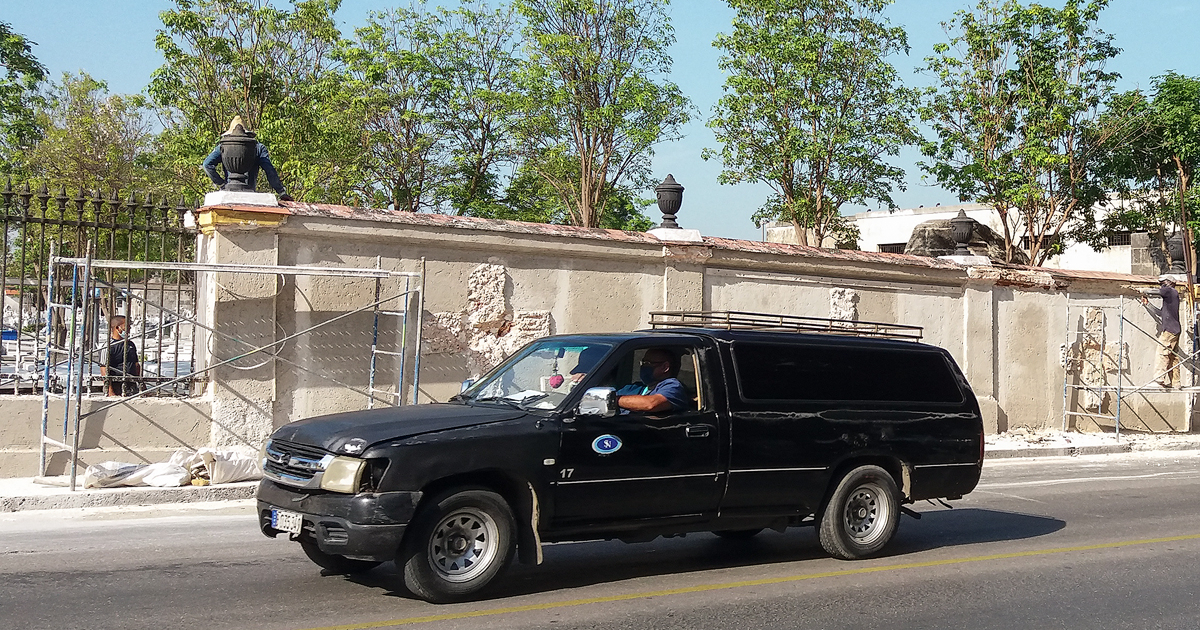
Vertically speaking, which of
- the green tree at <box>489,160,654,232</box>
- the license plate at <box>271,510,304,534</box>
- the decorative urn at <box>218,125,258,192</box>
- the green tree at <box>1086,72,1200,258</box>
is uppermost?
the green tree at <box>1086,72,1200,258</box>

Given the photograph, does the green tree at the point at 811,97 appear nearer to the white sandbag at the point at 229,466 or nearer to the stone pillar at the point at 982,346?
the stone pillar at the point at 982,346

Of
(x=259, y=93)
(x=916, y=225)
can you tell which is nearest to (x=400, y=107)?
(x=259, y=93)

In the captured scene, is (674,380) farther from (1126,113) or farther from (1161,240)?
(1161,240)

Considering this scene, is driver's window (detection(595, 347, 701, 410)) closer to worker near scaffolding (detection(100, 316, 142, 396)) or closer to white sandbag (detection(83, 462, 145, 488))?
white sandbag (detection(83, 462, 145, 488))

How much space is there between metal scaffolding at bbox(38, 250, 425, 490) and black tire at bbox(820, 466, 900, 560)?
6.09 metres

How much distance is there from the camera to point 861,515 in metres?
Answer: 8.56

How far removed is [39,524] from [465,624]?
17.8ft

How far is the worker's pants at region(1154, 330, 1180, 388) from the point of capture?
21891mm

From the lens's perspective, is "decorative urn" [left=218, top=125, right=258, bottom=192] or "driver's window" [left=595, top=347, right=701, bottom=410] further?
"decorative urn" [left=218, top=125, right=258, bottom=192]

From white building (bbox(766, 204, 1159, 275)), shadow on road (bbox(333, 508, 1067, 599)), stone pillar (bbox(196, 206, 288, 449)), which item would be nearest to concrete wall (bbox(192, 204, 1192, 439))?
stone pillar (bbox(196, 206, 288, 449))

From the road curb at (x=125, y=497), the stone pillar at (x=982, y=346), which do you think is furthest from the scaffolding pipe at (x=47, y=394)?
the stone pillar at (x=982, y=346)

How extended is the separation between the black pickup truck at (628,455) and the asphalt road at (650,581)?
343mm

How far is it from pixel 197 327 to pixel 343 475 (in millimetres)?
7699

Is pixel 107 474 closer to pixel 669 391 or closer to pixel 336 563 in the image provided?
pixel 336 563
